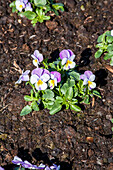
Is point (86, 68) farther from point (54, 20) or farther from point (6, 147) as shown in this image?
point (6, 147)

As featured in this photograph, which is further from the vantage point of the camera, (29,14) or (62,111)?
(29,14)

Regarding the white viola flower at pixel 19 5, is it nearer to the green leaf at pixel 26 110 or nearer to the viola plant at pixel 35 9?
the viola plant at pixel 35 9

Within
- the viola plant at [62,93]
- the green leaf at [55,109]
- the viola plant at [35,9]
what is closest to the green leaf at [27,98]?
the viola plant at [62,93]

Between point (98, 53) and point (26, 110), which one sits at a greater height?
point (98, 53)

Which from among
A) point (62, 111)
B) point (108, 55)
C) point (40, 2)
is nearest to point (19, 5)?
point (40, 2)

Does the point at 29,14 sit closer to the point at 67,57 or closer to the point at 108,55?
the point at 108,55

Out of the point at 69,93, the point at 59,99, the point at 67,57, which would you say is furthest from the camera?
the point at 59,99

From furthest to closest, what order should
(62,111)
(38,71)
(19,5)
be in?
(19,5) → (62,111) → (38,71)
